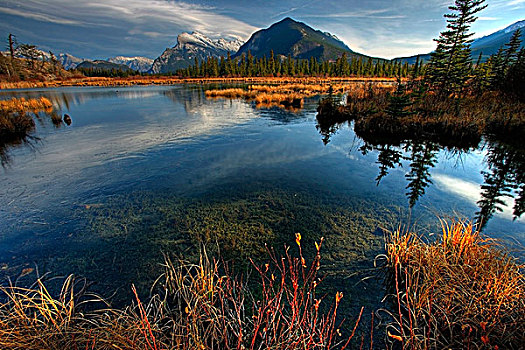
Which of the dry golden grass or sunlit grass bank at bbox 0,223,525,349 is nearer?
sunlit grass bank at bbox 0,223,525,349

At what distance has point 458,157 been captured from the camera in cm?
1277

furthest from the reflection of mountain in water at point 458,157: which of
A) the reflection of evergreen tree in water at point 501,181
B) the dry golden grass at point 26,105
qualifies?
the dry golden grass at point 26,105

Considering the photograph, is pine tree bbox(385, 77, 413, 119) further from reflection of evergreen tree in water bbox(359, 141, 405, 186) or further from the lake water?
reflection of evergreen tree in water bbox(359, 141, 405, 186)

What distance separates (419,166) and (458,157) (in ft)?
11.6

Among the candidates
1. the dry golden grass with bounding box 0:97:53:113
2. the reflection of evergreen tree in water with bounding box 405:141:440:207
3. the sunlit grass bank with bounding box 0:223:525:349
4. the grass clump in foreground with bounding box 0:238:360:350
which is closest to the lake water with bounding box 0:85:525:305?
the reflection of evergreen tree in water with bounding box 405:141:440:207

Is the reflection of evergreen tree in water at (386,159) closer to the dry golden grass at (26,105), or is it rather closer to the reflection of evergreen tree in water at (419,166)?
the reflection of evergreen tree in water at (419,166)

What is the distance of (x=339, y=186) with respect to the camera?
9.14 metres

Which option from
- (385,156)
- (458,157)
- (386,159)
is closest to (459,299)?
(386,159)

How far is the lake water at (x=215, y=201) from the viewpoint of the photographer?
17.7 feet

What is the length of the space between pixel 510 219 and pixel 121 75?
161 meters

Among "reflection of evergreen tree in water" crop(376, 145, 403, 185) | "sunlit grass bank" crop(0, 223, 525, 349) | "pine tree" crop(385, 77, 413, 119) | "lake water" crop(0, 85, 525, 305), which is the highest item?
"pine tree" crop(385, 77, 413, 119)

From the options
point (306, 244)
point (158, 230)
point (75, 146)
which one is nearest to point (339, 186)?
point (306, 244)

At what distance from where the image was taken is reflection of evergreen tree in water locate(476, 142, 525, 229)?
24.3ft

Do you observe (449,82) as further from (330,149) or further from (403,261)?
(403,261)
